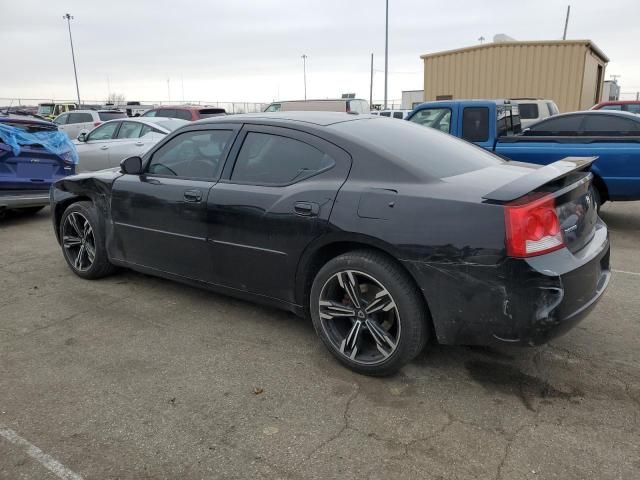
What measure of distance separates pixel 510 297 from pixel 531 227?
368 mm

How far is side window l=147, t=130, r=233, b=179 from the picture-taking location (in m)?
3.96

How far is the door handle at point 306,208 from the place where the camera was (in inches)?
128

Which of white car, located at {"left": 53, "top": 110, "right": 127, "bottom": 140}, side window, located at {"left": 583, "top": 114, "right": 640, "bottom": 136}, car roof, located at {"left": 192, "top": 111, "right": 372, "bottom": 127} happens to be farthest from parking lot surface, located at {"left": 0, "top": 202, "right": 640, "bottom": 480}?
white car, located at {"left": 53, "top": 110, "right": 127, "bottom": 140}

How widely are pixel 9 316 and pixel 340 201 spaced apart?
2.95 meters

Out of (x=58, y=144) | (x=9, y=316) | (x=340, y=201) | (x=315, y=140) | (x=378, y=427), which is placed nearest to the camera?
(x=378, y=427)

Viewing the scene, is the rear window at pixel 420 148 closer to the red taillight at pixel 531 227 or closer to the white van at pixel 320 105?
the red taillight at pixel 531 227

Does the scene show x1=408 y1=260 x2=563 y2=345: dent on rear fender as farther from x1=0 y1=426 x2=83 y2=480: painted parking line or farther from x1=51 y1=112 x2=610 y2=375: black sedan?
x1=0 y1=426 x2=83 y2=480: painted parking line

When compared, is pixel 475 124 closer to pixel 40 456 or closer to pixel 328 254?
pixel 328 254

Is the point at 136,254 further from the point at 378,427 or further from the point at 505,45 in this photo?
the point at 505,45

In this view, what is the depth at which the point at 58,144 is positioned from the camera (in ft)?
26.1

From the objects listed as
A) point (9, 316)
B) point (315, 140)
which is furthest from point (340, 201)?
point (9, 316)

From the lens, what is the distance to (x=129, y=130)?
1055 cm

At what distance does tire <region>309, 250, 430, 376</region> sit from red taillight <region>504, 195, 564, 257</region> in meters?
0.63

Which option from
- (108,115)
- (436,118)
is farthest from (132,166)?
(108,115)
